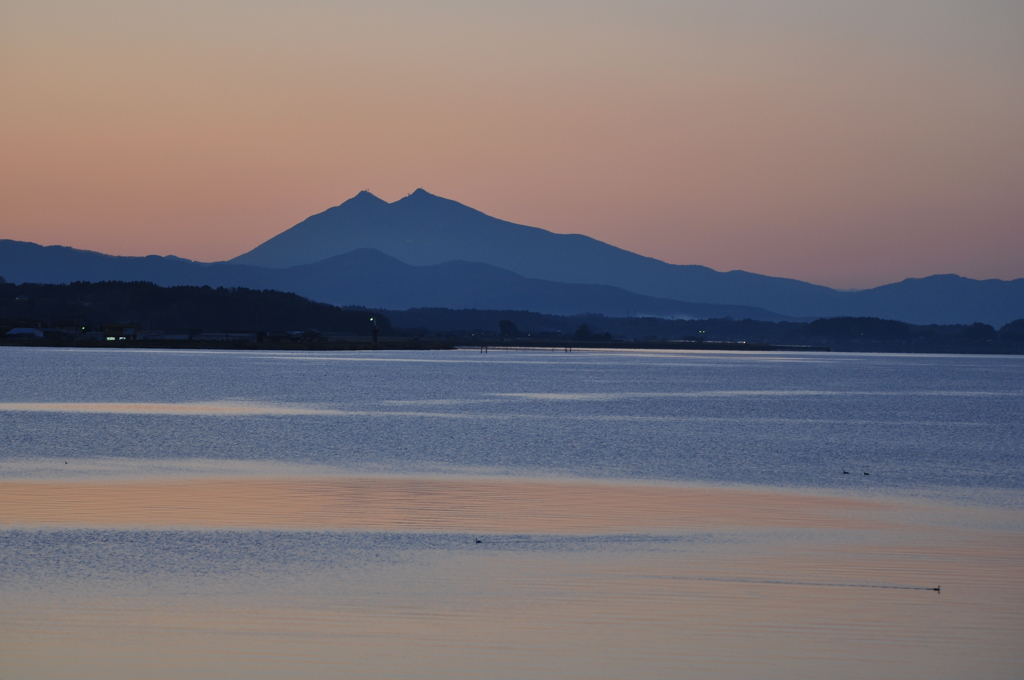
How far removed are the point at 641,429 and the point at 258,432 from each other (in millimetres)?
17840

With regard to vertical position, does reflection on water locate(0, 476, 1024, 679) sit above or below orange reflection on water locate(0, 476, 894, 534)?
above

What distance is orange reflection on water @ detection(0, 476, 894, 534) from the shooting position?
23516mm

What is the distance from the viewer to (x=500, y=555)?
66.1 ft

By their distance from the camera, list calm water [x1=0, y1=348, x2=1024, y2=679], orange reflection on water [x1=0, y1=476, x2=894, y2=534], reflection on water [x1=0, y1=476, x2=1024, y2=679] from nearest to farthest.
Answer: reflection on water [x1=0, y1=476, x2=1024, y2=679] < calm water [x1=0, y1=348, x2=1024, y2=679] < orange reflection on water [x1=0, y1=476, x2=894, y2=534]

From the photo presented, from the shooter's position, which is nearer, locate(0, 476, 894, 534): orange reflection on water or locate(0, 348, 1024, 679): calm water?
locate(0, 348, 1024, 679): calm water

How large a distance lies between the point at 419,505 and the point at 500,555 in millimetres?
6531

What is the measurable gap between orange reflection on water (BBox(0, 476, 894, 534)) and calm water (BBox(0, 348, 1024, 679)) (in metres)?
0.14

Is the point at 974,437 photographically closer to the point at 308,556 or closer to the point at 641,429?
the point at 641,429

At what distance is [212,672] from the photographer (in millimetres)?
13008

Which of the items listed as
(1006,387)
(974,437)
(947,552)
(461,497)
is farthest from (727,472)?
(1006,387)

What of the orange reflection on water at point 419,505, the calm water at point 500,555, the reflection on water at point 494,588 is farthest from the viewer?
the orange reflection on water at point 419,505

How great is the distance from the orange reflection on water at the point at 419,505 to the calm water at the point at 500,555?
138 mm

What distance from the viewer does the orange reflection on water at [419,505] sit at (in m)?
23.5

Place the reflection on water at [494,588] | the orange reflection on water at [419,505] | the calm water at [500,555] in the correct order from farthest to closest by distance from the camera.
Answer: the orange reflection on water at [419,505]
the calm water at [500,555]
the reflection on water at [494,588]
